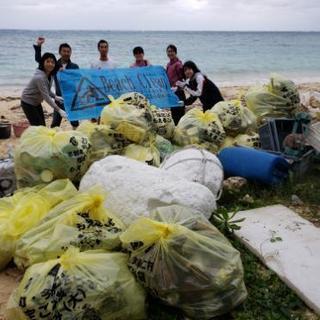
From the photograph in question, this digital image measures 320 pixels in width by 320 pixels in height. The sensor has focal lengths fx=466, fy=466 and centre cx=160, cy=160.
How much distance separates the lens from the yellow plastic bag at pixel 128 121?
4496mm

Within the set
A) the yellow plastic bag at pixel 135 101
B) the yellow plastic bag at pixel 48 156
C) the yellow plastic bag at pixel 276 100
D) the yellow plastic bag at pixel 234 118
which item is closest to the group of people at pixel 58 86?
the yellow plastic bag at pixel 276 100

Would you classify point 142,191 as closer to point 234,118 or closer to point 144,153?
point 144,153

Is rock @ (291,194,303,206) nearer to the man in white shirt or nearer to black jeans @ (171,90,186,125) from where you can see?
black jeans @ (171,90,186,125)

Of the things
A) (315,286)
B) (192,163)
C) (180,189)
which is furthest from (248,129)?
(315,286)

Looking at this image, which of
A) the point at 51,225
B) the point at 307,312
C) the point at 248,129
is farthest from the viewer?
the point at 248,129

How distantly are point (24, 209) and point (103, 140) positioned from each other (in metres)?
1.28

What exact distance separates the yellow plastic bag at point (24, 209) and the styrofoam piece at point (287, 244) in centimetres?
144

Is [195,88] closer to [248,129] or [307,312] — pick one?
[248,129]

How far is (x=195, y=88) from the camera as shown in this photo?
6.43 metres

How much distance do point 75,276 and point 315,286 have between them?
1.49m

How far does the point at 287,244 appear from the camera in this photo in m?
3.44

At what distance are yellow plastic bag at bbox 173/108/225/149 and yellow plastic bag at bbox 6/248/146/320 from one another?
100 inches

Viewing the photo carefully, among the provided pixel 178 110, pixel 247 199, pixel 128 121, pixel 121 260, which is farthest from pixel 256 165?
pixel 178 110

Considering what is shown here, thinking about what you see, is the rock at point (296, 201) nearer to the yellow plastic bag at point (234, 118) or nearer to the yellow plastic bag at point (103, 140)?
the yellow plastic bag at point (234, 118)
